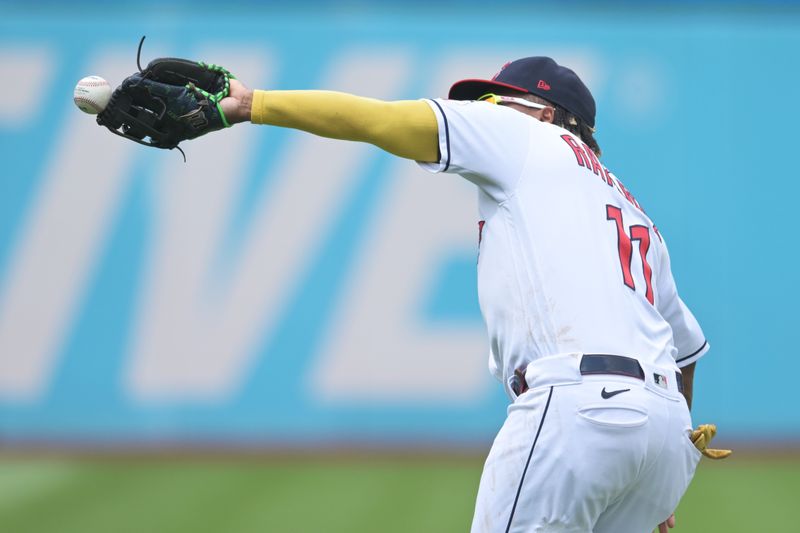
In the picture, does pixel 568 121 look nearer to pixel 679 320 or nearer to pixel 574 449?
pixel 679 320

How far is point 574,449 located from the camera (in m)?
2.43

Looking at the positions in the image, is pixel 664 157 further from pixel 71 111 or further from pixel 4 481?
pixel 4 481

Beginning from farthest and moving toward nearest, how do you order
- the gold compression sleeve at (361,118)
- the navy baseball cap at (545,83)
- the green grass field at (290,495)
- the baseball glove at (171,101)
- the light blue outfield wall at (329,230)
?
1. the light blue outfield wall at (329,230)
2. the green grass field at (290,495)
3. the navy baseball cap at (545,83)
4. the baseball glove at (171,101)
5. the gold compression sleeve at (361,118)

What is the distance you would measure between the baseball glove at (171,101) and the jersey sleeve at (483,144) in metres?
0.57

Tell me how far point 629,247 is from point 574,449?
0.58 meters

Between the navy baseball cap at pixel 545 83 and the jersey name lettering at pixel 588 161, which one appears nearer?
the jersey name lettering at pixel 588 161

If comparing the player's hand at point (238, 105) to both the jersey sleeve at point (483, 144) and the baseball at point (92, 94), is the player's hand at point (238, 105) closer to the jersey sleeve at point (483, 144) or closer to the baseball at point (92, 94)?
the baseball at point (92, 94)

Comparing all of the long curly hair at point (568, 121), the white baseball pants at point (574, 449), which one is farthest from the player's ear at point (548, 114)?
the white baseball pants at point (574, 449)

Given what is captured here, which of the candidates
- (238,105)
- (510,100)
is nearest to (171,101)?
(238,105)

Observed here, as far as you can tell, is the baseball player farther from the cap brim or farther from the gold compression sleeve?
the cap brim

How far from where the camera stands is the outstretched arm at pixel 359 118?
2549 millimetres

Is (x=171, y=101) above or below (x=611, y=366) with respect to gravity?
above

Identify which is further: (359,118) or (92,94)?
(92,94)

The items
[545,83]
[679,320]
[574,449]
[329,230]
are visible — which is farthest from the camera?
[329,230]
